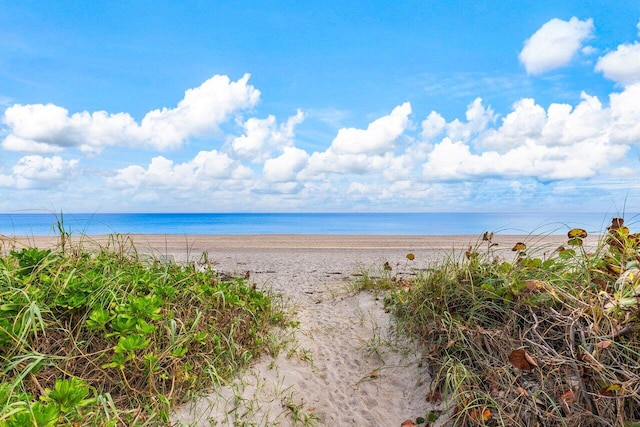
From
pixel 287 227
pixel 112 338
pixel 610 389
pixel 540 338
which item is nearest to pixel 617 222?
pixel 540 338

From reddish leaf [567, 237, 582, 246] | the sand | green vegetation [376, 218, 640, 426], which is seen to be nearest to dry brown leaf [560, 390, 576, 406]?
green vegetation [376, 218, 640, 426]

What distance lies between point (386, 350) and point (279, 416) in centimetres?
154

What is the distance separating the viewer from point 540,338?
3.12 meters

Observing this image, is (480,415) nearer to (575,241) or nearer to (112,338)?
(575,241)

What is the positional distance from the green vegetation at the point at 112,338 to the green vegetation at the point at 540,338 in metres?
1.99

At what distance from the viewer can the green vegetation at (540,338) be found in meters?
2.76

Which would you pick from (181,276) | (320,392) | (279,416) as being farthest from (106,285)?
(320,392)

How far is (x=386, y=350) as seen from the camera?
14.6 ft

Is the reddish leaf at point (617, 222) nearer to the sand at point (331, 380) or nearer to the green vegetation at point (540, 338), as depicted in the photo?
the green vegetation at point (540, 338)

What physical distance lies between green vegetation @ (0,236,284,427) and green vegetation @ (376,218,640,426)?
78.4 inches

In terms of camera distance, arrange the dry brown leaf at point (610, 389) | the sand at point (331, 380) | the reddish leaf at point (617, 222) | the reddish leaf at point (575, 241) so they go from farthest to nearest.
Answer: the reddish leaf at point (575, 241) → the reddish leaf at point (617, 222) → the sand at point (331, 380) → the dry brown leaf at point (610, 389)

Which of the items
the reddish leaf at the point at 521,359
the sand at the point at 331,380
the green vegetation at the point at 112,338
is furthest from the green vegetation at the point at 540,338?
the green vegetation at the point at 112,338

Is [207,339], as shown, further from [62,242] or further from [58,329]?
[62,242]

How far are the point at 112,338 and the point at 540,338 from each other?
12.0ft
